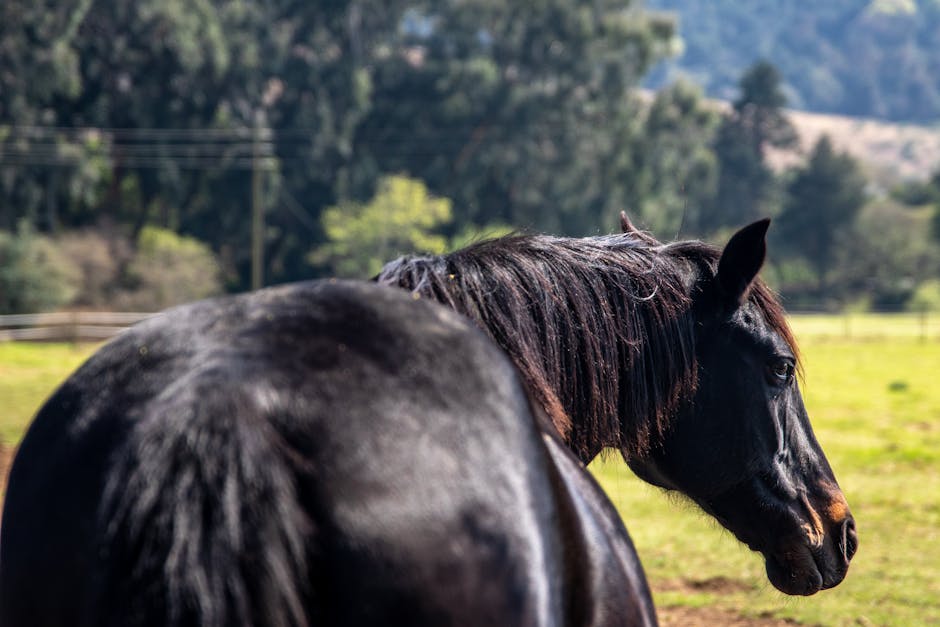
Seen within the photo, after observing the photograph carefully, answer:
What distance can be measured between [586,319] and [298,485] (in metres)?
1.25

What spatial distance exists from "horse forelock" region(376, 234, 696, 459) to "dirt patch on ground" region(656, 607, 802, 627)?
2951 mm

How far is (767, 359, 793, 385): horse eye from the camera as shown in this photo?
8.84ft

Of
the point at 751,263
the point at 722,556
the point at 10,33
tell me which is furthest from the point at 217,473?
the point at 10,33

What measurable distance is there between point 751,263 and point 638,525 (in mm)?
5478

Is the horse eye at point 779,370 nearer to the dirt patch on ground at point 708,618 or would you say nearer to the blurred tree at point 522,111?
the dirt patch on ground at point 708,618

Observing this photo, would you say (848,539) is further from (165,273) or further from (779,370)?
(165,273)

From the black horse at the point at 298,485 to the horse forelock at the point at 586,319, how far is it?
53 centimetres

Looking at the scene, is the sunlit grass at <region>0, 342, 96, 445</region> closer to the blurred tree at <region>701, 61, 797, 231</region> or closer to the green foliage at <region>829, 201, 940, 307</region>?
the green foliage at <region>829, 201, 940, 307</region>

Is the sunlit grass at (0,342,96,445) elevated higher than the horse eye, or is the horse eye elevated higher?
the horse eye

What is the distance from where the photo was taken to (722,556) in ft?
22.5

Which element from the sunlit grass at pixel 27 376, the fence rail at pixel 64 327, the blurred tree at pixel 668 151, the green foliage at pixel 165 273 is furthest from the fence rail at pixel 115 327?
the blurred tree at pixel 668 151

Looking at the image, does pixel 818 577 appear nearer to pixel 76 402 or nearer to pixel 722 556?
pixel 76 402

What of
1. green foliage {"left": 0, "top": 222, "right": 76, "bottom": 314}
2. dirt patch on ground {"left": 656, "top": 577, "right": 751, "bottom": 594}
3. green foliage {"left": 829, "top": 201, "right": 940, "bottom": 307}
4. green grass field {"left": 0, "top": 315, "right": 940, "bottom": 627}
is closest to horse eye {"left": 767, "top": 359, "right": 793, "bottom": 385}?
green grass field {"left": 0, "top": 315, "right": 940, "bottom": 627}

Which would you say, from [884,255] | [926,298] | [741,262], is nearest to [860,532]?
[741,262]
